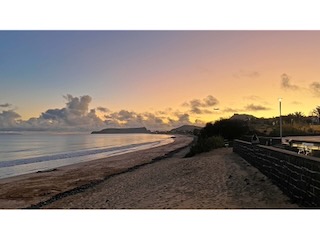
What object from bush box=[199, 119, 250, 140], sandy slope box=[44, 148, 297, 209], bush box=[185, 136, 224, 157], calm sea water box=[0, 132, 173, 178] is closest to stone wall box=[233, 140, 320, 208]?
sandy slope box=[44, 148, 297, 209]

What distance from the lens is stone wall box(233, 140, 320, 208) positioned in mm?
6902

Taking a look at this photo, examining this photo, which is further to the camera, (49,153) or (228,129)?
(49,153)

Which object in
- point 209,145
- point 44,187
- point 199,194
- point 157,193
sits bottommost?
point 44,187

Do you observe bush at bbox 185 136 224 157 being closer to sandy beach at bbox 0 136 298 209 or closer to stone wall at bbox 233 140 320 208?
sandy beach at bbox 0 136 298 209

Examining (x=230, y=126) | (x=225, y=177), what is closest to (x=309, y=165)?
(x=225, y=177)

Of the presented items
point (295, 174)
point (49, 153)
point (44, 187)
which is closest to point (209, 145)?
point (44, 187)

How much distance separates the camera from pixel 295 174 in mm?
7910

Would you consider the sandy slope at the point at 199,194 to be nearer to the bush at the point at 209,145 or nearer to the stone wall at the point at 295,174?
the stone wall at the point at 295,174

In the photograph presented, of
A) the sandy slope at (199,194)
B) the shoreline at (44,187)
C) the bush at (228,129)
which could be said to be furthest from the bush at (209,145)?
the sandy slope at (199,194)

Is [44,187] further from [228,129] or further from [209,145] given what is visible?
[228,129]

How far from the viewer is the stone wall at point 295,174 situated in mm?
6902
